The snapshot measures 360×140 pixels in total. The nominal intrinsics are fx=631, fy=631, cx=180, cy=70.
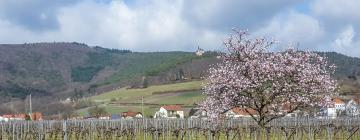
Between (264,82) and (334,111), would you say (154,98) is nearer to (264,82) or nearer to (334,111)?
(334,111)

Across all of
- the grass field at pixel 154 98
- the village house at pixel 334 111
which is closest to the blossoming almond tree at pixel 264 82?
the village house at pixel 334 111

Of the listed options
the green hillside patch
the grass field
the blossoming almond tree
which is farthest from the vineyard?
the green hillside patch

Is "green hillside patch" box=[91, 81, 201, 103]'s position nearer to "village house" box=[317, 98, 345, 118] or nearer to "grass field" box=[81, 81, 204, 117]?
"grass field" box=[81, 81, 204, 117]

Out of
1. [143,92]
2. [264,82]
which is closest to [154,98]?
[143,92]

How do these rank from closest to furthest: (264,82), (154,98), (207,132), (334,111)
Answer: (264,82)
(207,132)
(334,111)
(154,98)

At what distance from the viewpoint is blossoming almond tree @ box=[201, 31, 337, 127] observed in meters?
23.7

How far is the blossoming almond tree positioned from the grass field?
115838mm

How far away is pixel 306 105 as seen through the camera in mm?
23922

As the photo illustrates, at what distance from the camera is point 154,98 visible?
160625mm

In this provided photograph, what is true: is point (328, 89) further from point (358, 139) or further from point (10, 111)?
point (10, 111)

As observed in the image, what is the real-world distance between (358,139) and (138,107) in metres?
116

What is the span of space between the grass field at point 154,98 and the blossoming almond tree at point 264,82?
115838 millimetres

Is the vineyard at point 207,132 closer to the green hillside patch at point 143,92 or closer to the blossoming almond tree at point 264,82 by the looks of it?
the blossoming almond tree at point 264,82

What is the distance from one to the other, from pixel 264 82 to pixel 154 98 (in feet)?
450
